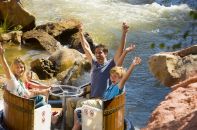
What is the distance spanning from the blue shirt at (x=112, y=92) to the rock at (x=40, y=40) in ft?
21.8

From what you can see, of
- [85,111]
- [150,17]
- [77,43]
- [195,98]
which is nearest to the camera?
[85,111]

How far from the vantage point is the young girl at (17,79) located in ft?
18.1

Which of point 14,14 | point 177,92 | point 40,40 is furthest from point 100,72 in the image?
point 14,14

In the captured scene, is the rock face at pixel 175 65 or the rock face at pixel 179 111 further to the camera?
the rock face at pixel 175 65

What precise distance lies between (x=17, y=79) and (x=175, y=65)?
10.2 ft

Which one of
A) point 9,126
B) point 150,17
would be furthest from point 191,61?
point 150,17

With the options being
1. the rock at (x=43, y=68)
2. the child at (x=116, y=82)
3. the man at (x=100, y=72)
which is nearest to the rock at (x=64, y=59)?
the rock at (x=43, y=68)

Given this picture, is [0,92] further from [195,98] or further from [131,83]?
[195,98]

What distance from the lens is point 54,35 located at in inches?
505

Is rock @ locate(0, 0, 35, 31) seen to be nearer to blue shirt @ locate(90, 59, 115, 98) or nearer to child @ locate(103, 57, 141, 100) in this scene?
blue shirt @ locate(90, 59, 115, 98)

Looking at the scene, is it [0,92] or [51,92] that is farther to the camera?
[0,92]

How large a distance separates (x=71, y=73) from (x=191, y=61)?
114 inches

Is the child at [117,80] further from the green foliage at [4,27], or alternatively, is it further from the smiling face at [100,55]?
the green foliage at [4,27]

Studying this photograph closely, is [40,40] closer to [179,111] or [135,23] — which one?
[135,23]
